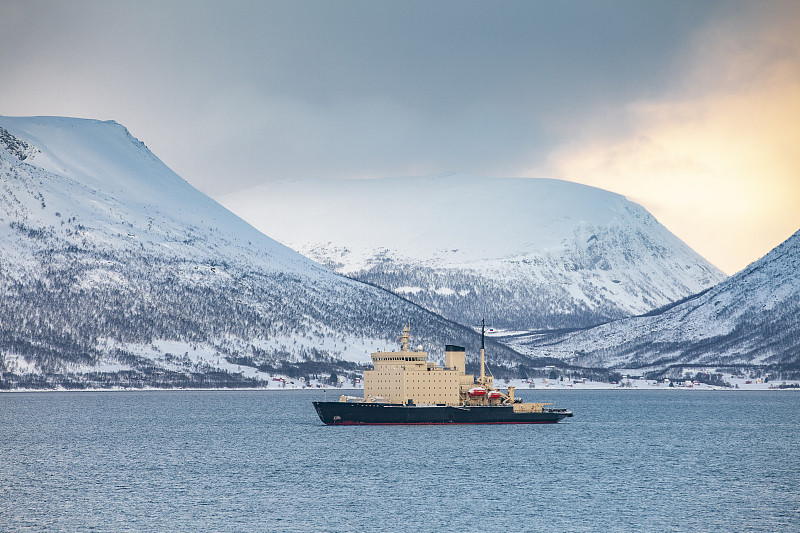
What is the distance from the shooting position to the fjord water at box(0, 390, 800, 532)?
320ft

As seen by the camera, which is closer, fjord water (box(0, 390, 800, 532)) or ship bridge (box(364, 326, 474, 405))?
fjord water (box(0, 390, 800, 532))

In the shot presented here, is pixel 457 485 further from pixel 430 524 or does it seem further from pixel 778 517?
pixel 778 517

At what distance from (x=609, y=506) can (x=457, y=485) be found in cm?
1873

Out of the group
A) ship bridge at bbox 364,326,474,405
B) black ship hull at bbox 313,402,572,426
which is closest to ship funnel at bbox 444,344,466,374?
ship bridge at bbox 364,326,474,405

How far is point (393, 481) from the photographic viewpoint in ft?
398

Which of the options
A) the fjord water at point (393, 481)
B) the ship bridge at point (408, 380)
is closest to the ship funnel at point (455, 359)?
the ship bridge at point (408, 380)

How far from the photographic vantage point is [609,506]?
106125mm

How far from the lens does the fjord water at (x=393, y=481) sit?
97.5 m

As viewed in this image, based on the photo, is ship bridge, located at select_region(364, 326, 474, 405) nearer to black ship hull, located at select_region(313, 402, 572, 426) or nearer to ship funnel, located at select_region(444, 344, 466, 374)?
black ship hull, located at select_region(313, 402, 572, 426)

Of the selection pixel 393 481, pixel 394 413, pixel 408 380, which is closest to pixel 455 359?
pixel 408 380

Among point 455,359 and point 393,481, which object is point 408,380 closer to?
point 455,359

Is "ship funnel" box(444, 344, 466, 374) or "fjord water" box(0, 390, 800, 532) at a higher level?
"ship funnel" box(444, 344, 466, 374)

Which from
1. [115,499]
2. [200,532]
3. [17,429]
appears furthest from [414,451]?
[17,429]

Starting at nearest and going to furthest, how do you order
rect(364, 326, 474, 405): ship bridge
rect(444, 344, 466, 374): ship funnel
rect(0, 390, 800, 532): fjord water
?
rect(0, 390, 800, 532): fjord water, rect(364, 326, 474, 405): ship bridge, rect(444, 344, 466, 374): ship funnel
